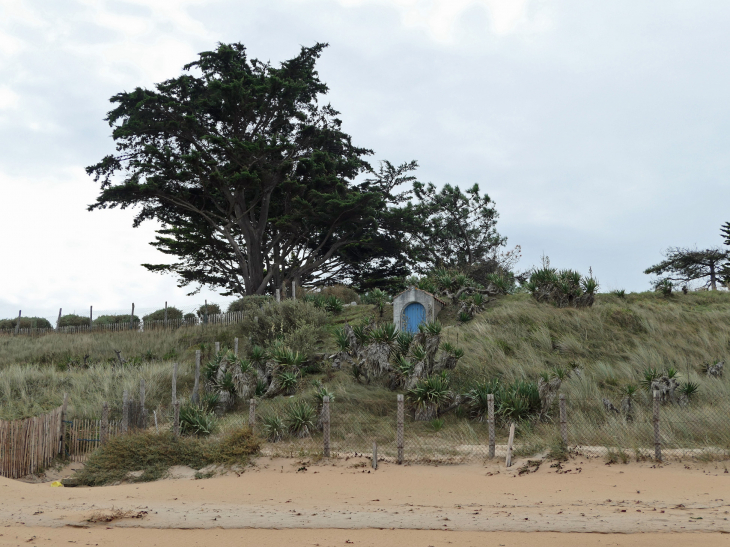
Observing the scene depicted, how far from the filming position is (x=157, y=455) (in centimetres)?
1505

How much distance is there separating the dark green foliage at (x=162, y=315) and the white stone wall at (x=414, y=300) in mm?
15498

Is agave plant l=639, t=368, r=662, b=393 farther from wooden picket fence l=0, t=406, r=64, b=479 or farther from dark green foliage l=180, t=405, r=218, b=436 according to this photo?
wooden picket fence l=0, t=406, r=64, b=479

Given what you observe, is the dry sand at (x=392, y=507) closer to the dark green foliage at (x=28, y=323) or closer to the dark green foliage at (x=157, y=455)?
the dark green foliage at (x=157, y=455)

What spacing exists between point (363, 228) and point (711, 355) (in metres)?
21.0

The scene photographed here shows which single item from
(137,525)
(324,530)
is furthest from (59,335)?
(324,530)

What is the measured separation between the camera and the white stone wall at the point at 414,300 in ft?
90.1

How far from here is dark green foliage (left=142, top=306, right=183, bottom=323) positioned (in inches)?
1464

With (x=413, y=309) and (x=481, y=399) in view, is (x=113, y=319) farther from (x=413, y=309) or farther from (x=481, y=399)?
(x=481, y=399)

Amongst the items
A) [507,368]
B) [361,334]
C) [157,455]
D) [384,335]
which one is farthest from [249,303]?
[157,455]

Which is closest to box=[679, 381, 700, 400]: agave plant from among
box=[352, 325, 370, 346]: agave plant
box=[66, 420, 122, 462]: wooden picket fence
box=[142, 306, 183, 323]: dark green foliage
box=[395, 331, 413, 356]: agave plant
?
box=[395, 331, 413, 356]: agave plant

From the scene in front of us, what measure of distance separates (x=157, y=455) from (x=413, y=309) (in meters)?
15.1

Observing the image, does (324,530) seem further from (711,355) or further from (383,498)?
(711,355)

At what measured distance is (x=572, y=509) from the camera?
9828 mm

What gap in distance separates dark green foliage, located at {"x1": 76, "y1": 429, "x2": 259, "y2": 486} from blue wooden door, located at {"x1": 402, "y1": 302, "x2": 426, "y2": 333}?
43.9 feet
